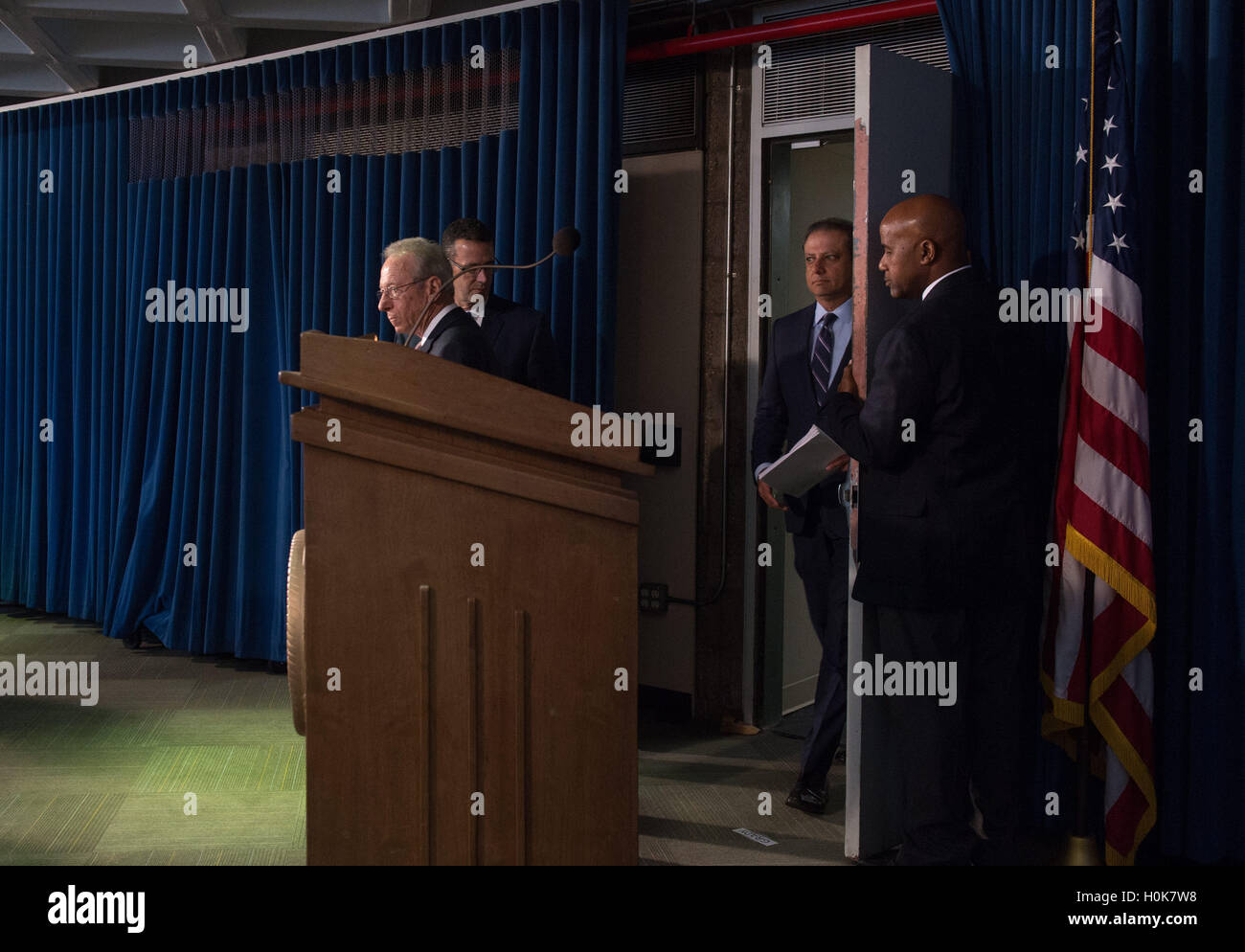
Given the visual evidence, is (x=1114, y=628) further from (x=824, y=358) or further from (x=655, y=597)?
(x=655, y=597)

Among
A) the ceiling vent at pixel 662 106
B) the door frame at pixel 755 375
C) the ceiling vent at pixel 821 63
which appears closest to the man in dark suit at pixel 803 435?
the door frame at pixel 755 375

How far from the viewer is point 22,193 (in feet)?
19.6

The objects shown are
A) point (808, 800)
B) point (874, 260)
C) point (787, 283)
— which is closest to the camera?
point (874, 260)

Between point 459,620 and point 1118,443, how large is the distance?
1.79 metres

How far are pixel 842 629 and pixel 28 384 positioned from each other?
4761mm

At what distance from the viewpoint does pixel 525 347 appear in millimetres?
3811

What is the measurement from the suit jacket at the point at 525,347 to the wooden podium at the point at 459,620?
7.08 feet

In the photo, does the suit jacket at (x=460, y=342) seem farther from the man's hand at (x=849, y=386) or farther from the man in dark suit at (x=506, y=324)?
the man in dark suit at (x=506, y=324)

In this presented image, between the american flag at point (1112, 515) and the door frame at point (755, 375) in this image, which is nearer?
the american flag at point (1112, 515)

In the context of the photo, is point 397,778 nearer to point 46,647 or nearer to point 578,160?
point 578,160

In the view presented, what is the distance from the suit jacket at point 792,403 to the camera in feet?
10.8

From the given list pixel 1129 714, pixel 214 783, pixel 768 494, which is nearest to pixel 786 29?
pixel 768 494

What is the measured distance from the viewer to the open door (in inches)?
110

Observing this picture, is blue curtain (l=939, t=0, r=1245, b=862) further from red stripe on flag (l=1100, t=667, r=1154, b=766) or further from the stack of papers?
the stack of papers
